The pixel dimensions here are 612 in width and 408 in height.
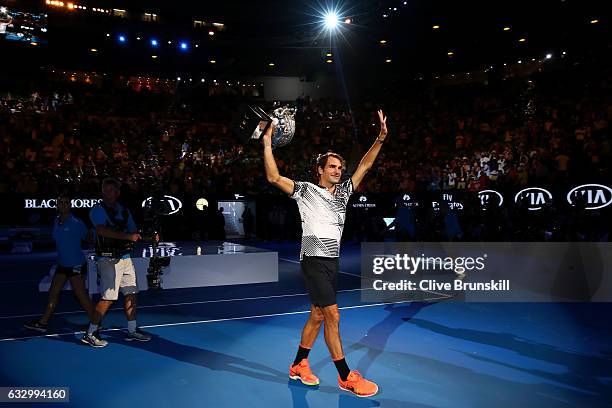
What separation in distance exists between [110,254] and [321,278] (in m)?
2.85

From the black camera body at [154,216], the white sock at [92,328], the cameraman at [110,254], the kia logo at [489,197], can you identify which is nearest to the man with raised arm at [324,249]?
the cameraman at [110,254]

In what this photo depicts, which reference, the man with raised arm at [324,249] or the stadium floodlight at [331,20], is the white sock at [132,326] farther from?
the stadium floodlight at [331,20]


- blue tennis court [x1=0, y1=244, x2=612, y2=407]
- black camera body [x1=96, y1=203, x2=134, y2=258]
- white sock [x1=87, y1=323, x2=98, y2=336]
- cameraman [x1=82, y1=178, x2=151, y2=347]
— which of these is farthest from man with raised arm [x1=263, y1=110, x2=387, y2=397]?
white sock [x1=87, y1=323, x2=98, y2=336]

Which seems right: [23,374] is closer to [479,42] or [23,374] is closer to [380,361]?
[380,361]

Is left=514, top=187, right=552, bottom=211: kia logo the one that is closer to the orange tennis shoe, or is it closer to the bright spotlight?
the orange tennis shoe

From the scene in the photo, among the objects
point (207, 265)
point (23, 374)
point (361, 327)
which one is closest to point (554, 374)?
point (361, 327)

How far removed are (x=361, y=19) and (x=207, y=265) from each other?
62.5 ft

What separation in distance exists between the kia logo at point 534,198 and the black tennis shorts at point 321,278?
11.2 m

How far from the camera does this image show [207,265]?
393 inches

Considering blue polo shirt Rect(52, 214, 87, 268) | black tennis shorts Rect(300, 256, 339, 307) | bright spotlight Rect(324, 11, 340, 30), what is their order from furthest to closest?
1. bright spotlight Rect(324, 11, 340, 30)
2. blue polo shirt Rect(52, 214, 87, 268)
3. black tennis shorts Rect(300, 256, 339, 307)

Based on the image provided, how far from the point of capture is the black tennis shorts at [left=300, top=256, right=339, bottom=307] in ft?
14.0

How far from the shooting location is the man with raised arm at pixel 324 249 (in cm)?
428

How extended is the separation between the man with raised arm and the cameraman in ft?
7.41

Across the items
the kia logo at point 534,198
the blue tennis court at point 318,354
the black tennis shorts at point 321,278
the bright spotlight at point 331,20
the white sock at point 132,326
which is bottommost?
the blue tennis court at point 318,354
